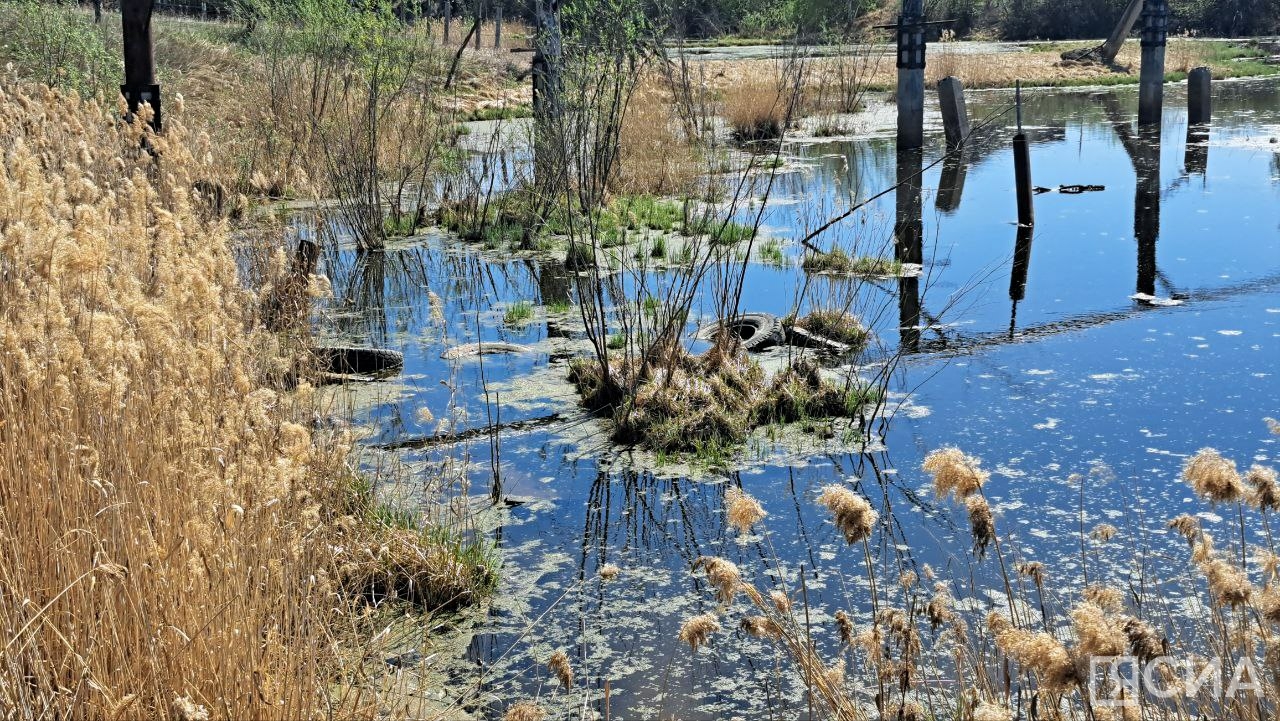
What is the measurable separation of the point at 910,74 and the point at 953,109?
72 centimetres

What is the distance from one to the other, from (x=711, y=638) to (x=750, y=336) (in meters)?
3.72

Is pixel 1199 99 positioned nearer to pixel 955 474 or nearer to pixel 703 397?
pixel 703 397

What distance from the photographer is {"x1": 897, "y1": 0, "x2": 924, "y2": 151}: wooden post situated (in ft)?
52.2

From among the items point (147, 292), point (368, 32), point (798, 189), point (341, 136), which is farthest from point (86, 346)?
point (798, 189)

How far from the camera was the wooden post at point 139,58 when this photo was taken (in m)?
9.09

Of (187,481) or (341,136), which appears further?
(341,136)

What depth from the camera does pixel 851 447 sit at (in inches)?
236

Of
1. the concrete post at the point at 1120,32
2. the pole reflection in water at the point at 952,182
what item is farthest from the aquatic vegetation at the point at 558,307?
the concrete post at the point at 1120,32

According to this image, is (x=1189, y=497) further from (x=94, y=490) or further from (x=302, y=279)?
(x=302, y=279)

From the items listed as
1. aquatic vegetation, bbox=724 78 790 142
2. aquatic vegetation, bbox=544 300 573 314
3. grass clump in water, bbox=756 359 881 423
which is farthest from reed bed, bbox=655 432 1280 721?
aquatic vegetation, bbox=724 78 790 142

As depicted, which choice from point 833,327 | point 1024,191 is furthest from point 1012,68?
point 833,327

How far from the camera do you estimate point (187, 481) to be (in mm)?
3102

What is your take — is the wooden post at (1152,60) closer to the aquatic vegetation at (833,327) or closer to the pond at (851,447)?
the pond at (851,447)

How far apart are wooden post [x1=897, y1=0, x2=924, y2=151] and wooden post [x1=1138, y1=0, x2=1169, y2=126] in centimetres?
405
